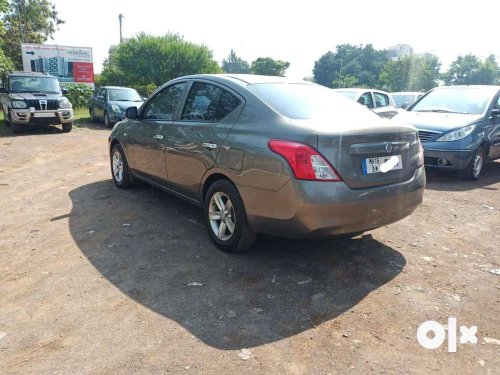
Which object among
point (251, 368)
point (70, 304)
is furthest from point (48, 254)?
point (251, 368)

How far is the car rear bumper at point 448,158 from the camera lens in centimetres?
706

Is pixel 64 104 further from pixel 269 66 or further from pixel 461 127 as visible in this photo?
pixel 269 66

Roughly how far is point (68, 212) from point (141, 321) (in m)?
2.98

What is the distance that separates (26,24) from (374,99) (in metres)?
40.2

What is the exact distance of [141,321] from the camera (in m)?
2.91

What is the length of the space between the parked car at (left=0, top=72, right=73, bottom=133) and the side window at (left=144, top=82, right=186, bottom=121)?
9.64m

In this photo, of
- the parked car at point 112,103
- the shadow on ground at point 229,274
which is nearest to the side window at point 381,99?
the shadow on ground at point 229,274

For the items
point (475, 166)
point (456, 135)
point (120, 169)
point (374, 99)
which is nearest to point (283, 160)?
point (120, 169)

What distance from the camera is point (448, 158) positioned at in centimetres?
707

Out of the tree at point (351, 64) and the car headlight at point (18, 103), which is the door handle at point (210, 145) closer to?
the car headlight at point (18, 103)

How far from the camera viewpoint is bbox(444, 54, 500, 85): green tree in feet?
267

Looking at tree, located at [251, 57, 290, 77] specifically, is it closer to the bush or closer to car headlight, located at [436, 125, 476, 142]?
the bush

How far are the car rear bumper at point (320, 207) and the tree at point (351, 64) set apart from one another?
99664 millimetres

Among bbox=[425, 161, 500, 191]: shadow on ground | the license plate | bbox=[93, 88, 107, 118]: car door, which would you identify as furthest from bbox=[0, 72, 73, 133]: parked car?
the license plate
